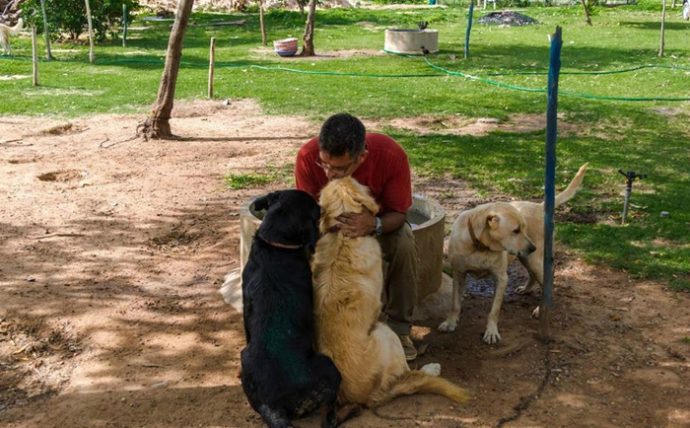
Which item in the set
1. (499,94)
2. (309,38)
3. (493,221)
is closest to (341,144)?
(493,221)

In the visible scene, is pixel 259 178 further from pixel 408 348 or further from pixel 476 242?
pixel 408 348

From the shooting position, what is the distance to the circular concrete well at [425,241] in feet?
18.6

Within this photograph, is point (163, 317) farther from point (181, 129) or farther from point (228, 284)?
point (181, 129)

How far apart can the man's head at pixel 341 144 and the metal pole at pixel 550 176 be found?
1350 mm

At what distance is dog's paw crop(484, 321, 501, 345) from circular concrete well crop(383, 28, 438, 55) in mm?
17796

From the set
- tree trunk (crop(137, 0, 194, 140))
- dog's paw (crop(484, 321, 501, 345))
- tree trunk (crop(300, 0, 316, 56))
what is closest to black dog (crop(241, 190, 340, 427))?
dog's paw (crop(484, 321, 501, 345))

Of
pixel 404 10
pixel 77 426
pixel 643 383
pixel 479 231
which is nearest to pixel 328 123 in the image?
pixel 479 231

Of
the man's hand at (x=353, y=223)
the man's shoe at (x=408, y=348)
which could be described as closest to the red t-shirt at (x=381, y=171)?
the man's hand at (x=353, y=223)

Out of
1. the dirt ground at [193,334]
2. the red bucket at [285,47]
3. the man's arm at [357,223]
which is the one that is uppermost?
the red bucket at [285,47]

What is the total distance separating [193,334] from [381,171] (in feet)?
6.16

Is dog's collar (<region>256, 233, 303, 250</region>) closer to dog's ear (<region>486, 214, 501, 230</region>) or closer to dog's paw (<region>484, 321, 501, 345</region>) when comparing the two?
dog's ear (<region>486, 214, 501, 230</region>)

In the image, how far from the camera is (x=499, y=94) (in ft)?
50.2

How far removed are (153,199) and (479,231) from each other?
4618mm

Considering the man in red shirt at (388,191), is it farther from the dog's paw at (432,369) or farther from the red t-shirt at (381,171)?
the dog's paw at (432,369)
